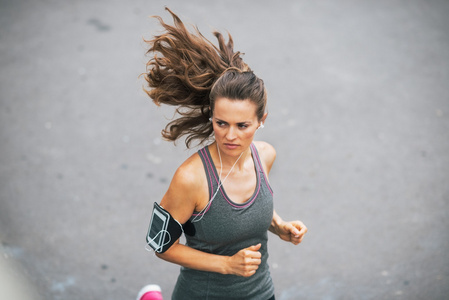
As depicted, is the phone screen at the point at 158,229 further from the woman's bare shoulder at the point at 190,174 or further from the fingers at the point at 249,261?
the fingers at the point at 249,261

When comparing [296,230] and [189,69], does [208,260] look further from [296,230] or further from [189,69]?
[189,69]

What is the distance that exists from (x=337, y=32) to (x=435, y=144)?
2208 millimetres

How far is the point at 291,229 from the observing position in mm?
2246

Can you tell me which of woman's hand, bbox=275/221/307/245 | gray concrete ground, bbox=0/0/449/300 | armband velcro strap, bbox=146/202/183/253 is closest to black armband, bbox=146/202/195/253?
armband velcro strap, bbox=146/202/183/253

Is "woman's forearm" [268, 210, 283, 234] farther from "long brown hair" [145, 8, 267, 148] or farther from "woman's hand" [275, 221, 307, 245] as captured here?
"long brown hair" [145, 8, 267, 148]

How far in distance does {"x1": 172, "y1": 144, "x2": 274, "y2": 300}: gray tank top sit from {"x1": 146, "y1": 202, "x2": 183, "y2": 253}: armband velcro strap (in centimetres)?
11

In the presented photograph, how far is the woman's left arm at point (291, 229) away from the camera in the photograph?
224cm

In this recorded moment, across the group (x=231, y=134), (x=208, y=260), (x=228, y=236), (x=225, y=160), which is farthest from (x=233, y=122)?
(x=208, y=260)

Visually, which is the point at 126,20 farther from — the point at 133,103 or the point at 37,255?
the point at 37,255

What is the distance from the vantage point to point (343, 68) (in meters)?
5.79

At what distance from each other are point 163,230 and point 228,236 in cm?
29

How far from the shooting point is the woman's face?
1.96 meters

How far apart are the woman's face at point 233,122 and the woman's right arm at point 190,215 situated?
6.3 inches

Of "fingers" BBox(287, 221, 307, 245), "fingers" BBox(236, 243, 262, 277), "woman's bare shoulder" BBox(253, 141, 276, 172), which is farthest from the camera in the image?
"woman's bare shoulder" BBox(253, 141, 276, 172)
